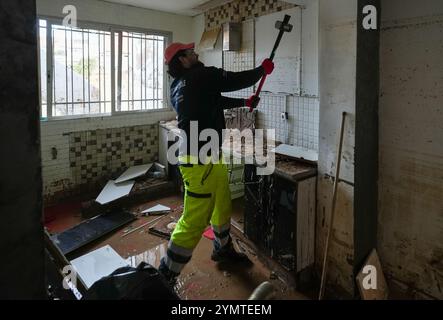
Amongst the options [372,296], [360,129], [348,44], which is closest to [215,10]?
[348,44]

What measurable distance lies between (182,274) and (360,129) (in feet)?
5.01

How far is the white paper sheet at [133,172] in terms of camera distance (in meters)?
3.68

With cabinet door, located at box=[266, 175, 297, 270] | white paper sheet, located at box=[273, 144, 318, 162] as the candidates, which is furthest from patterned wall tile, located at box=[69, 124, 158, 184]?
cabinet door, located at box=[266, 175, 297, 270]

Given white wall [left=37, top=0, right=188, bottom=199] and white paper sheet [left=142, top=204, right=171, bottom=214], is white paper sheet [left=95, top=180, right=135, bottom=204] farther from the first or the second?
white wall [left=37, top=0, right=188, bottom=199]

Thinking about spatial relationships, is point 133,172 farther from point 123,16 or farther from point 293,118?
point 293,118

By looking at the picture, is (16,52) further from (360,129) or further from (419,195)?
(419,195)

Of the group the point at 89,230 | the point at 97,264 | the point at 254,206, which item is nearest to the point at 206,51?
the point at 254,206

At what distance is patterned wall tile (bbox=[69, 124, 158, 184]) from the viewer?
3.59 meters

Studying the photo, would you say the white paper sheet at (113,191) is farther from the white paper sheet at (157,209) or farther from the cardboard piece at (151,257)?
the cardboard piece at (151,257)

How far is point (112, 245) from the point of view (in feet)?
8.71

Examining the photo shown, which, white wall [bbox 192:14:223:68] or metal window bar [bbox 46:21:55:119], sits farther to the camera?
white wall [bbox 192:14:223:68]

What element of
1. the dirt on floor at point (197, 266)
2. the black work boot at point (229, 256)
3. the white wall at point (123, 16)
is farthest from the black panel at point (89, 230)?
the white wall at point (123, 16)

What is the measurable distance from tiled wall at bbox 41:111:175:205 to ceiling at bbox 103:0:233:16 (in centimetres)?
125

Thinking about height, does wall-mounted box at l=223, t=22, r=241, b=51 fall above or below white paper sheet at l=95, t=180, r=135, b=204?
above
